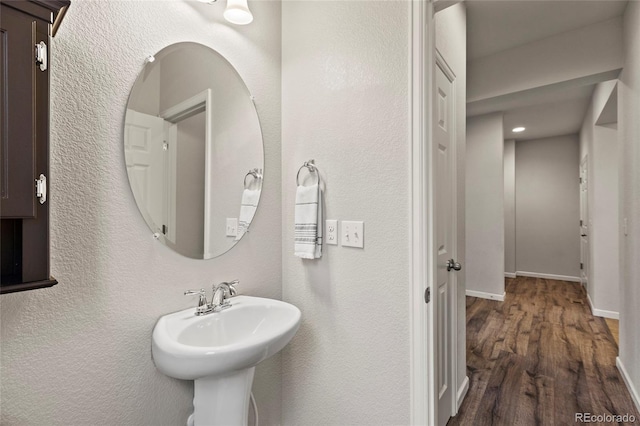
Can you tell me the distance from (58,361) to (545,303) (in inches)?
200

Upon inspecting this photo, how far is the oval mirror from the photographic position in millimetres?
1212

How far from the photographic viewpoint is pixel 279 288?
1.67 meters

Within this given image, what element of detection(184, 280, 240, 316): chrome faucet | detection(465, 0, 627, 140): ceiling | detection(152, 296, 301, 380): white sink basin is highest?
detection(465, 0, 627, 140): ceiling

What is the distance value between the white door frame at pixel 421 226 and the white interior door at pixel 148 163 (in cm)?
97

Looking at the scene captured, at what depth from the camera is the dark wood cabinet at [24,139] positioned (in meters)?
0.75

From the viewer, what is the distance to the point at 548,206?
19.2 ft

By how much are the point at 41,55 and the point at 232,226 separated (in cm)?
87

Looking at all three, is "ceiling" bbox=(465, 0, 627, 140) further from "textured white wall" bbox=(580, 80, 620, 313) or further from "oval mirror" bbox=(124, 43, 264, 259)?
"oval mirror" bbox=(124, 43, 264, 259)

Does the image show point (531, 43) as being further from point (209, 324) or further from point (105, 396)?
point (105, 396)

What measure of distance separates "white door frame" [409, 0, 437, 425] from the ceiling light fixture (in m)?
0.68

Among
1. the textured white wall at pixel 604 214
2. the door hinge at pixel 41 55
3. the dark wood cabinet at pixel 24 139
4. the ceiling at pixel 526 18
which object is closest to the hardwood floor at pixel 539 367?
the textured white wall at pixel 604 214

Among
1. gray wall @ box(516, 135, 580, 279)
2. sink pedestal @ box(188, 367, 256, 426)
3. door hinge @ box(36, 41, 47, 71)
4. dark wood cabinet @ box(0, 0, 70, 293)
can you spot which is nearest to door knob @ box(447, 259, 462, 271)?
sink pedestal @ box(188, 367, 256, 426)

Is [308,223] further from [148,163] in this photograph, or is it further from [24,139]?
[24,139]

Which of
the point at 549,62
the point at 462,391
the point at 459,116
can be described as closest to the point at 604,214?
the point at 549,62
